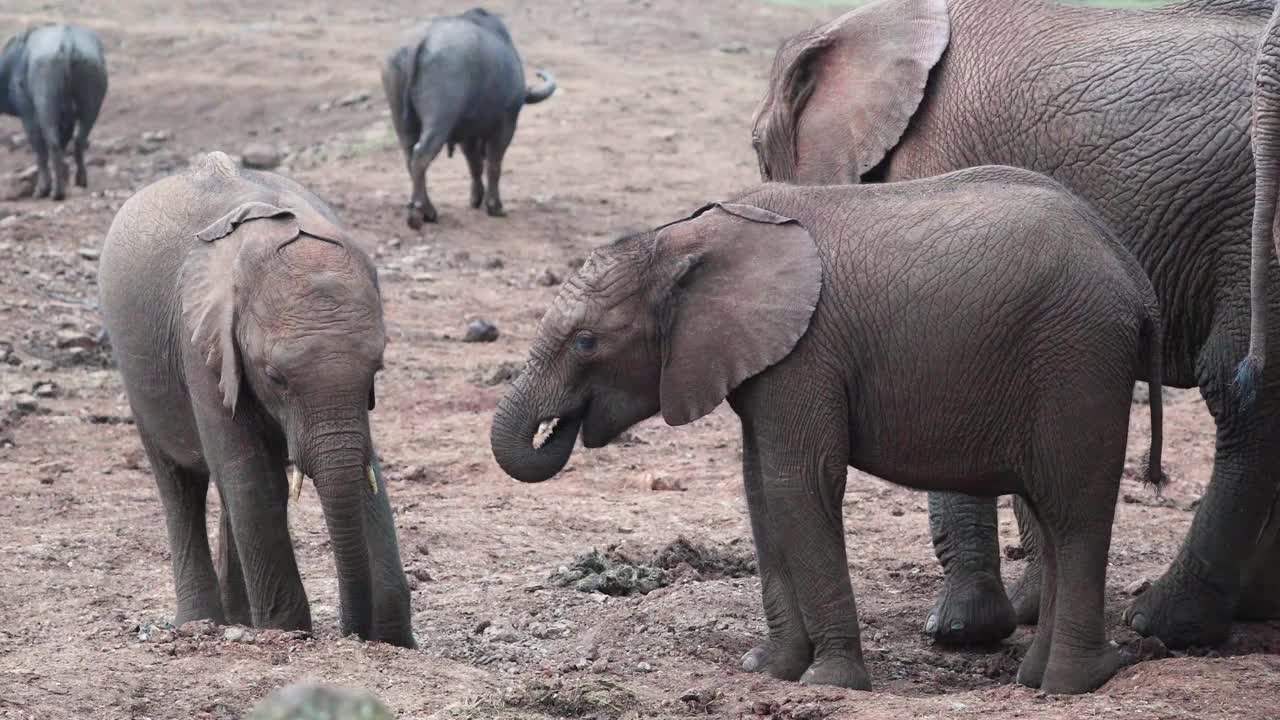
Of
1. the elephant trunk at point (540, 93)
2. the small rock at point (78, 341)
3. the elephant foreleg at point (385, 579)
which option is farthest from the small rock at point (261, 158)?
the elephant foreleg at point (385, 579)

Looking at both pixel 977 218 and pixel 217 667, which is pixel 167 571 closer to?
pixel 217 667

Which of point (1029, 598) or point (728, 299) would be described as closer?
point (728, 299)

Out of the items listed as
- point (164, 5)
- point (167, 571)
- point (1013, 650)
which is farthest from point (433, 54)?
point (164, 5)

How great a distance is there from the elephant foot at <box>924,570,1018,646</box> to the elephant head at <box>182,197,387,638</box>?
1.96 metres

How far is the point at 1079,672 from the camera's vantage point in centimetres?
562

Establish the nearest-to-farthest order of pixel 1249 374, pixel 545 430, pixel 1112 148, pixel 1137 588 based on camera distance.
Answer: pixel 1249 374
pixel 545 430
pixel 1112 148
pixel 1137 588

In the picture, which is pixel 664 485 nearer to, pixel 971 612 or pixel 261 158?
pixel 971 612

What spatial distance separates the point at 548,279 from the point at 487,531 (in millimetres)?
5585

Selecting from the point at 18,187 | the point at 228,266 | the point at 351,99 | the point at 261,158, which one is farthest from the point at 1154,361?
the point at 351,99

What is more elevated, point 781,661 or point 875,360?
point 875,360

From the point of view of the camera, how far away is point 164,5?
96.7 feet

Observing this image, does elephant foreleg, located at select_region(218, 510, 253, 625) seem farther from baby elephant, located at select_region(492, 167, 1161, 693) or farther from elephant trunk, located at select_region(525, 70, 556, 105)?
elephant trunk, located at select_region(525, 70, 556, 105)

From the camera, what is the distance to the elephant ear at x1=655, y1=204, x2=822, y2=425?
555 centimetres

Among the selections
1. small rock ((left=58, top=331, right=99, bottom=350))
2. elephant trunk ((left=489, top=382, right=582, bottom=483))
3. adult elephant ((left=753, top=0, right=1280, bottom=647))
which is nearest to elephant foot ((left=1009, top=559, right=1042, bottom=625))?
adult elephant ((left=753, top=0, right=1280, bottom=647))
